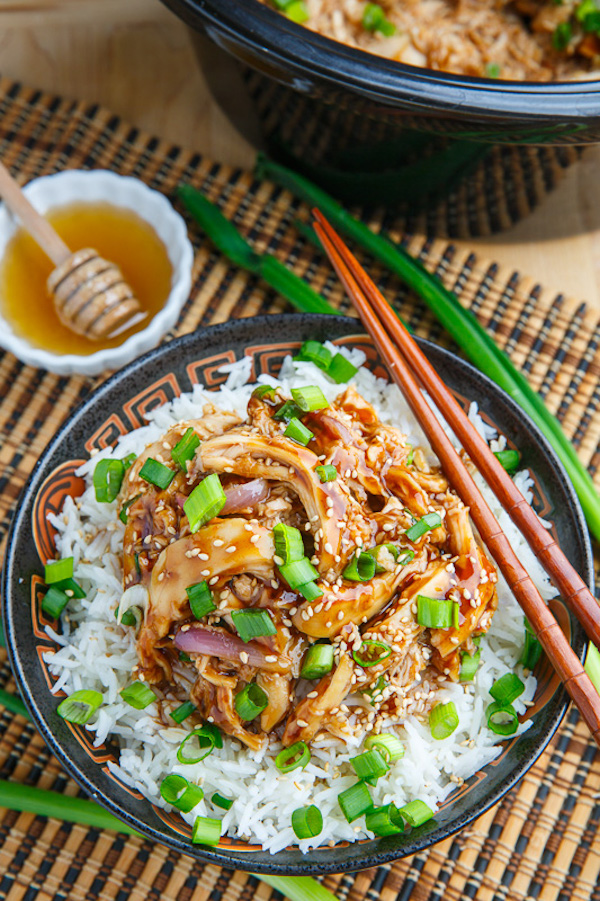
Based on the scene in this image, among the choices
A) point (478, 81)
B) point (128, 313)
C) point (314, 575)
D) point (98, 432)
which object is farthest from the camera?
point (128, 313)

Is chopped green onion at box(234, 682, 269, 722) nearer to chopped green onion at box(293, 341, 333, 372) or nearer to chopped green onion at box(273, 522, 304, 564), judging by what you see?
chopped green onion at box(273, 522, 304, 564)

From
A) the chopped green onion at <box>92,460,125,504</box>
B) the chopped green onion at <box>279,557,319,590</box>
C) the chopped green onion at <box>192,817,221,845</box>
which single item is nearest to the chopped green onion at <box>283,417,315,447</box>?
the chopped green onion at <box>279,557,319,590</box>

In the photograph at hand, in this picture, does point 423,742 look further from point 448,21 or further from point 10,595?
point 448,21

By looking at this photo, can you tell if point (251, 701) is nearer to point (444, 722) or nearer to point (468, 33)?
point (444, 722)

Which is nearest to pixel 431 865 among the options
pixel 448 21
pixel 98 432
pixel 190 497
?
pixel 190 497

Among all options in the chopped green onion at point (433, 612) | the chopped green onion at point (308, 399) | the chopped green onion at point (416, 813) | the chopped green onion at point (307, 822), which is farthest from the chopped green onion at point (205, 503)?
the chopped green onion at point (416, 813)

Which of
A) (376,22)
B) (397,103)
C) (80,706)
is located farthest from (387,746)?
(376,22)
